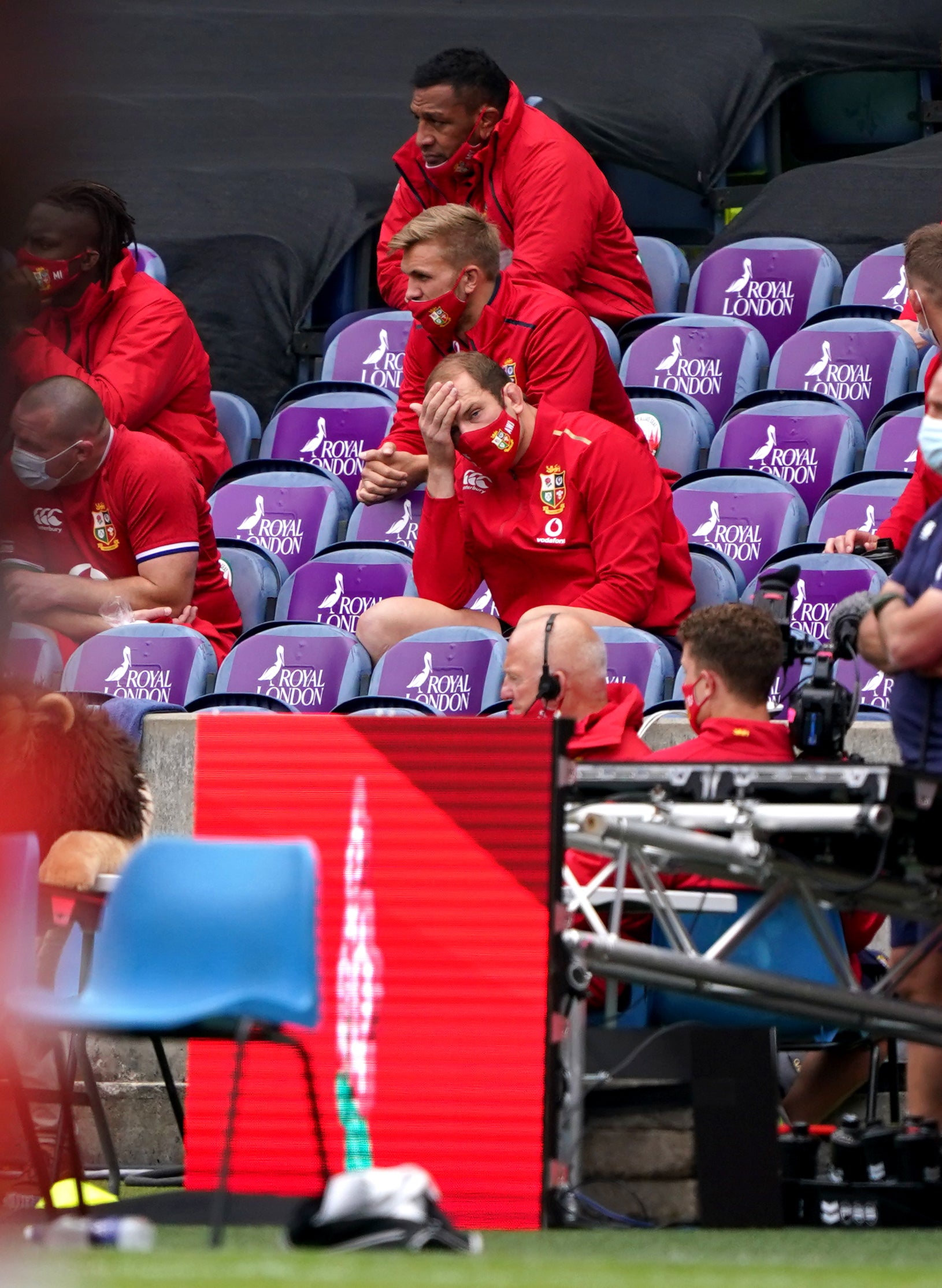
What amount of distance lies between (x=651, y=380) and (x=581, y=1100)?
13.4 feet

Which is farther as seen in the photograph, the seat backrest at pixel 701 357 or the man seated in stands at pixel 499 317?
the seat backrest at pixel 701 357

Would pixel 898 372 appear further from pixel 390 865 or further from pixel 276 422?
pixel 390 865

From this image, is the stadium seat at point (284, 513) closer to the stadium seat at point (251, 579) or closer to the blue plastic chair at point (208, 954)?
the stadium seat at point (251, 579)

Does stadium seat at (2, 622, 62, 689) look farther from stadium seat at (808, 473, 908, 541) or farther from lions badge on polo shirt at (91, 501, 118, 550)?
stadium seat at (808, 473, 908, 541)

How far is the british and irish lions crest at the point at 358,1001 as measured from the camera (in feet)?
13.0

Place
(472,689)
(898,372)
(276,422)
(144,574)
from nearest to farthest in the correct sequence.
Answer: (472,689), (144,574), (898,372), (276,422)

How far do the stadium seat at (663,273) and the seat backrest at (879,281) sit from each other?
71cm

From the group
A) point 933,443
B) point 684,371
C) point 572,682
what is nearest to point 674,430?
Answer: point 684,371

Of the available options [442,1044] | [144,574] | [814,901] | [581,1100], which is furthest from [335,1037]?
[144,574]

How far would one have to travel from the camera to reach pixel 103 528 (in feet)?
22.0

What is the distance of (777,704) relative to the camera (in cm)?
478

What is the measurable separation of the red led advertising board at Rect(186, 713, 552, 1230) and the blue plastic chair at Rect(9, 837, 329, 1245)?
0.48 ft

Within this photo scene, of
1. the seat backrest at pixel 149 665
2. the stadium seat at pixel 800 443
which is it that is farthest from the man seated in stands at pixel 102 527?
the stadium seat at pixel 800 443

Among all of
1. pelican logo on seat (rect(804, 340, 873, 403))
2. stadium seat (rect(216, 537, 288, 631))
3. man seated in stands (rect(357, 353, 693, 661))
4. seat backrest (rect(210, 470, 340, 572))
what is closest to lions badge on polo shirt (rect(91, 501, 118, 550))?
stadium seat (rect(216, 537, 288, 631))
